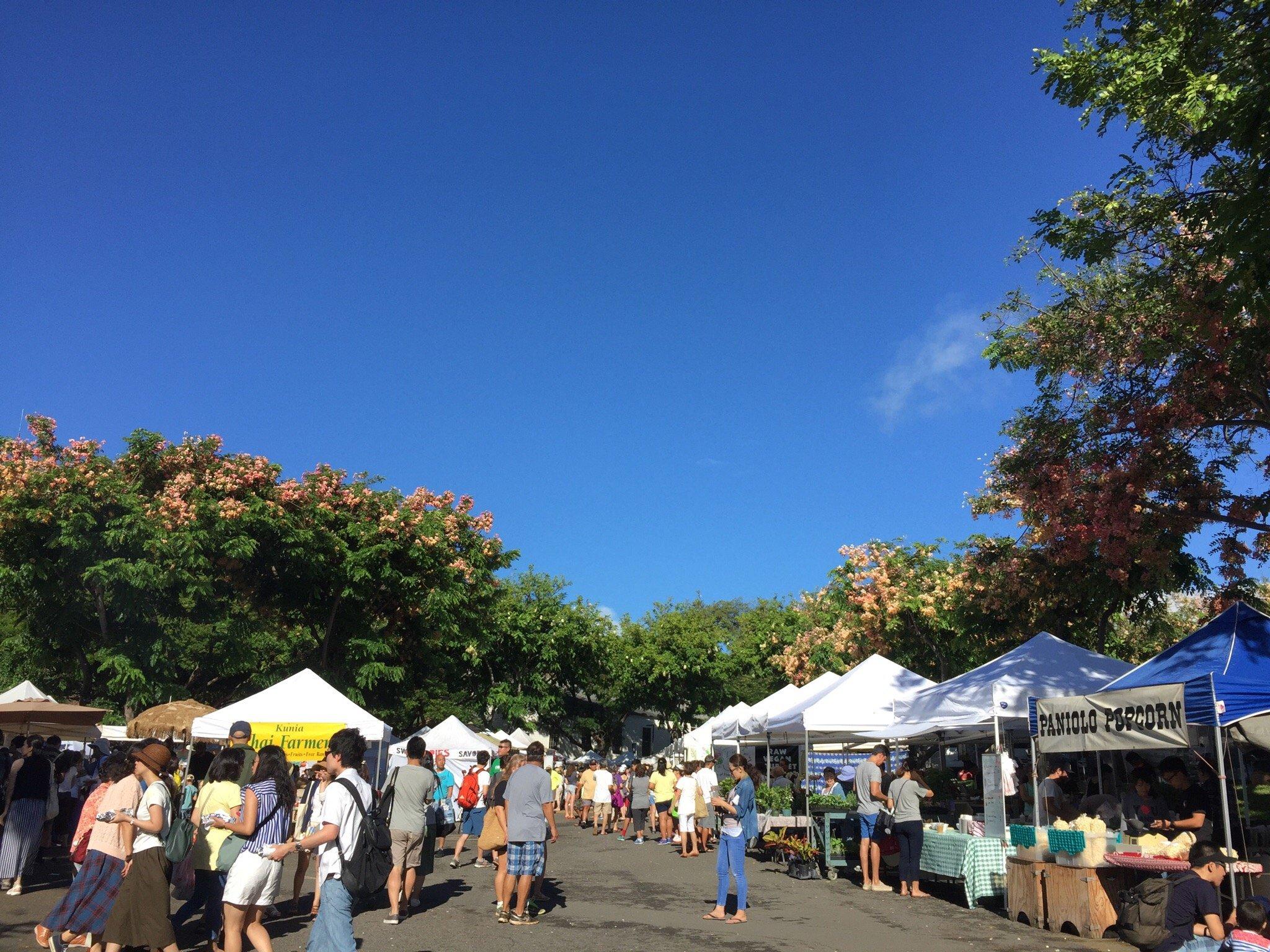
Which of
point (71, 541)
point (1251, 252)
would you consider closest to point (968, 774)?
point (1251, 252)

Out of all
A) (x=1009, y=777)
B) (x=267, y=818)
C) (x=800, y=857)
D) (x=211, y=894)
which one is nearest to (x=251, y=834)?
(x=267, y=818)

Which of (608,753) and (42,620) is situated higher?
(42,620)

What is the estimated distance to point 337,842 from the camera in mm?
6031

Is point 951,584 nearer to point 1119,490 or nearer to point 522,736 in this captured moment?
point 1119,490

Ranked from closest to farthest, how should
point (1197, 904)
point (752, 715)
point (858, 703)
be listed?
point (1197, 904), point (858, 703), point (752, 715)

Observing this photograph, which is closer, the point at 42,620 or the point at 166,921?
the point at 166,921

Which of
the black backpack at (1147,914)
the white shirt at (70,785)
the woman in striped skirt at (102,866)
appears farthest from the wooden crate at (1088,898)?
the white shirt at (70,785)

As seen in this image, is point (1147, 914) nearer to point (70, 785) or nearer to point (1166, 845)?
point (1166, 845)

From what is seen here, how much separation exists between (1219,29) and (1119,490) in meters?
6.41

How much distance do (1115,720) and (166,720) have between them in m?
15.8

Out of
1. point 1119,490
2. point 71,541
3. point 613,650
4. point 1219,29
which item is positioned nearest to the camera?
point 1219,29

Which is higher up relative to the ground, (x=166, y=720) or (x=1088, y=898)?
(x=166, y=720)

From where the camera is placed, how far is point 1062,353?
1288cm

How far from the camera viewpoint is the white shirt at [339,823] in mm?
6016
